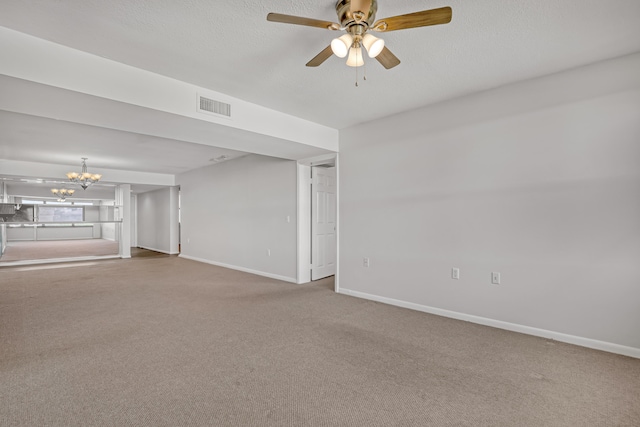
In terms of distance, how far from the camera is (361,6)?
70.4 inches

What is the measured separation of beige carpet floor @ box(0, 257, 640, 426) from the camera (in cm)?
193

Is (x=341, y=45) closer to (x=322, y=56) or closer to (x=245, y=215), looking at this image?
(x=322, y=56)

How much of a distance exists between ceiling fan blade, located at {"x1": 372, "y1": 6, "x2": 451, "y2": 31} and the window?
675 inches

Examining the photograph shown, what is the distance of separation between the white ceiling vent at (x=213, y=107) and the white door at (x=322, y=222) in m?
2.49

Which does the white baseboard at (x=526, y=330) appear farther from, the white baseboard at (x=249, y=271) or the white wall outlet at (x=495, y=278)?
the white baseboard at (x=249, y=271)

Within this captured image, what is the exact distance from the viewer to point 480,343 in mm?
2992

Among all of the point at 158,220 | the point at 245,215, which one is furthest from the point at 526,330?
the point at 158,220

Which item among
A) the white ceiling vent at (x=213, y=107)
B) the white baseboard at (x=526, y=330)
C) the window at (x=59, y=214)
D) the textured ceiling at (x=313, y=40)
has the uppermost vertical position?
the textured ceiling at (x=313, y=40)

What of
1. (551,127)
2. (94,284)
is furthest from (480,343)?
(94,284)

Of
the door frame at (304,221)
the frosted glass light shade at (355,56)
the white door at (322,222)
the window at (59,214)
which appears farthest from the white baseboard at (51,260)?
the frosted glass light shade at (355,56)

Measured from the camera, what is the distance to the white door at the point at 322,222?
5795 millimetres

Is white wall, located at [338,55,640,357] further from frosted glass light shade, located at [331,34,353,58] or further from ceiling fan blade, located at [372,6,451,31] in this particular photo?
frosted glass light shade, located at [331,34,353,58]

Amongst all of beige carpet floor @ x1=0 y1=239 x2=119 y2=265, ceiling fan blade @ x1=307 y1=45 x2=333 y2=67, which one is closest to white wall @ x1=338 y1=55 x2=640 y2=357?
ceiling fan blade @ x1=307 y1=45 x2=333 y2=67

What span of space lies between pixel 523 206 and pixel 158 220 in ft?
36.1
